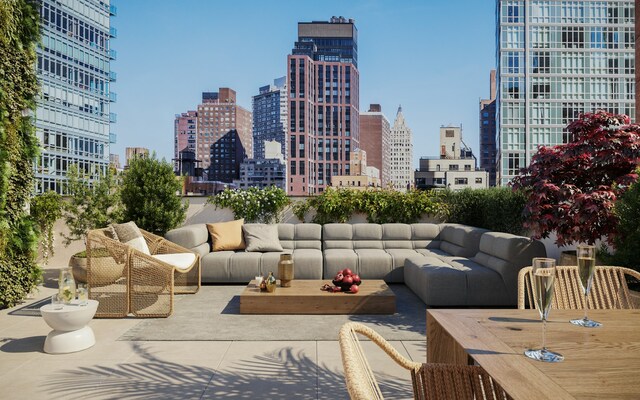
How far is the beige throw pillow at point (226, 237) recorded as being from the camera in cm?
668

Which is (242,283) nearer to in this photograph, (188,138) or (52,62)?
(52,62)

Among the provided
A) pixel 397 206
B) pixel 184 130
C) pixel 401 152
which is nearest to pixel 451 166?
pixel 401 152

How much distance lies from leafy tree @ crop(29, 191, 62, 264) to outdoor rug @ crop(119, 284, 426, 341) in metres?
3.23

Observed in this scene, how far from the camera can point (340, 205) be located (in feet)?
26.4

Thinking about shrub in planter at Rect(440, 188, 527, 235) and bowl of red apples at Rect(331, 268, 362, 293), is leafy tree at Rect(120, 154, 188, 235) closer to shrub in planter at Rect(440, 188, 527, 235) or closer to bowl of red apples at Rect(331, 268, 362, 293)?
bowl of red apples at Rect(331, 268, 362, 293)

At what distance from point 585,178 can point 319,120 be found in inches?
4097

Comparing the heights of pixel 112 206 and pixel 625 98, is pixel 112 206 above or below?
below

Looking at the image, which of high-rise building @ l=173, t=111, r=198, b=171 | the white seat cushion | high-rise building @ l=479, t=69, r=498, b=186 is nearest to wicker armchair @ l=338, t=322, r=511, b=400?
the white seat cushion

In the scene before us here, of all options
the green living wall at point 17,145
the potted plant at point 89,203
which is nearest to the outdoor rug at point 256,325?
the green living wall at point 17,145

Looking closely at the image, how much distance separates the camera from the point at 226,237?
6719 mm

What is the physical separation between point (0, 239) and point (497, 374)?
4.92 m

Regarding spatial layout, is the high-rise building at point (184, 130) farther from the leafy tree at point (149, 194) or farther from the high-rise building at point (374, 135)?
the leafy tree at point (149, 194)

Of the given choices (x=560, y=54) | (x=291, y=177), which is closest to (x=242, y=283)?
(x=560, y=54)

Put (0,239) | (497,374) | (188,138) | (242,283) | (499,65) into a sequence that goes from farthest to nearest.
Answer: (188,138), (499,65), (242,283), (0,239), (497,374)
